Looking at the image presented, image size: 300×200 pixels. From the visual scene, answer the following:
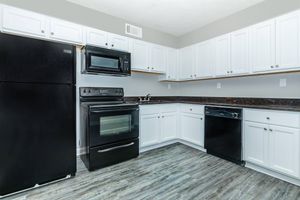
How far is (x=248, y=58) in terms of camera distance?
8.88ft

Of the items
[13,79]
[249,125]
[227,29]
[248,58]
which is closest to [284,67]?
[248,58]

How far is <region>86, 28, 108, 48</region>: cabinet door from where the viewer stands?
9.03 ft

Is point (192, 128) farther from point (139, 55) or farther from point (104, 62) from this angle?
point (104, 62)

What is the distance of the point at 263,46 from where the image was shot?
2.52 metres

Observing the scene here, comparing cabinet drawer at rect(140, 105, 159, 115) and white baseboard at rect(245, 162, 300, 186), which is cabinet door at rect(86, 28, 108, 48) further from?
white baseboard at rect(245, 162, 300, 186)

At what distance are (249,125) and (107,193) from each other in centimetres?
215

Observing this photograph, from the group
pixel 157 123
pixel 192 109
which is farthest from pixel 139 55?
pixel 192 109

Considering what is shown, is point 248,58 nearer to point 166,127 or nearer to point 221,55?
point 221,55

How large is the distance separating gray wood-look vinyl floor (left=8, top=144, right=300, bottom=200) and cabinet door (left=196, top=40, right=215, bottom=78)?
174 cm

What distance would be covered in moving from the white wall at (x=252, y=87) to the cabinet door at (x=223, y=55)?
331 millimetres

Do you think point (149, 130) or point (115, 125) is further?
point (149, 130)

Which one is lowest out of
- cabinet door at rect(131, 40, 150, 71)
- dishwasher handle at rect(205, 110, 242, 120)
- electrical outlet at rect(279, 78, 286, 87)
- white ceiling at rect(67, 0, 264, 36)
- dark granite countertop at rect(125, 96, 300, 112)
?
dishwasher handle at rect(205, 110, 242, 120)

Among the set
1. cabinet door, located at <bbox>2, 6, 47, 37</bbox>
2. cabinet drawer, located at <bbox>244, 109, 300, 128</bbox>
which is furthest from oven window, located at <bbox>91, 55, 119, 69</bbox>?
cabinet drawer, located at <bbox>244, 109, 300, 128</bbox>

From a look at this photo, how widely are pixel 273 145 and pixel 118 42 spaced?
2.93 m
